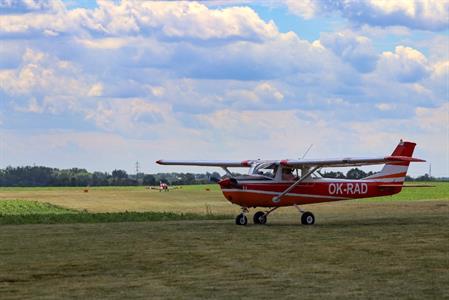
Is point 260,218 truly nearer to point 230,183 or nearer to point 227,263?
point 230,183

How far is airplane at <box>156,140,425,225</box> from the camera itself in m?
28.0

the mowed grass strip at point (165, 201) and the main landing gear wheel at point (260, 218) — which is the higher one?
the mowed grass strip at point (165, 201)

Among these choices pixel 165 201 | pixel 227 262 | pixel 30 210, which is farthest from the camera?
pixel 165 201

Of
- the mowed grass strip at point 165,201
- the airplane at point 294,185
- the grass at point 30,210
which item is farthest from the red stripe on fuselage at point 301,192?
the grass at point 30,210

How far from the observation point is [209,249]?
19.4m

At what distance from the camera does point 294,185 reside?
2900cm

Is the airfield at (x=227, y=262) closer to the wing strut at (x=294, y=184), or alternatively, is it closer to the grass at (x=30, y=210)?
the wing strut at (x=294, y=184)

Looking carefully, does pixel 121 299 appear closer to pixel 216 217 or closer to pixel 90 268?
pixel 90 268

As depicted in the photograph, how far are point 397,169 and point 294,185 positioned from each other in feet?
15.5

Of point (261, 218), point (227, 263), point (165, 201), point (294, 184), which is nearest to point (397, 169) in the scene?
point (294, 184)

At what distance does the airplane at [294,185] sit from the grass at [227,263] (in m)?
2.56

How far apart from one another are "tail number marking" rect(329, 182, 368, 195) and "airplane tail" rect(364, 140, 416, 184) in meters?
0.70

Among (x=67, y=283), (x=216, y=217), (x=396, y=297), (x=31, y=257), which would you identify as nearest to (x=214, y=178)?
(x=216, y=217)

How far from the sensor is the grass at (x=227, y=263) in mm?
13367
